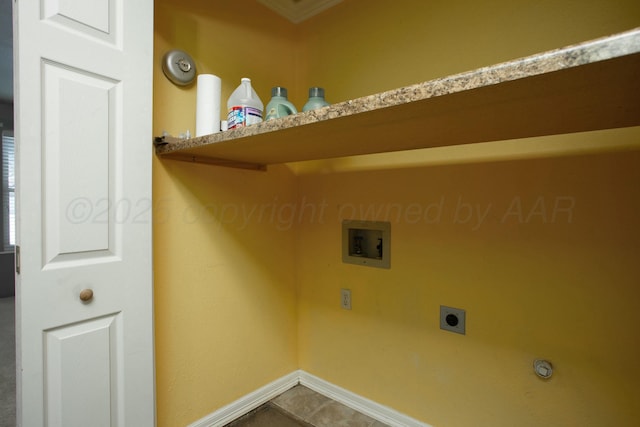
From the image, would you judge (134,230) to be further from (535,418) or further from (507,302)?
(535,418)

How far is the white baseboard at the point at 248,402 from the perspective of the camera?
1.39 meters

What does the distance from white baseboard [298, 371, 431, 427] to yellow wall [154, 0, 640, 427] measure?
0.04 metres

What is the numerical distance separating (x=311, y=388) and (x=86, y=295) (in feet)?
4.03

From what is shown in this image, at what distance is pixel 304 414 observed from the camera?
4.87ft

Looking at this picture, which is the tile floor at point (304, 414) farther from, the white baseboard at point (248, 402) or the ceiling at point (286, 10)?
the ceiling at point (286, 10)

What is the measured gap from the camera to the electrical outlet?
1549 mm

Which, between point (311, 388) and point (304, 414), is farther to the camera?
point (311, 388)

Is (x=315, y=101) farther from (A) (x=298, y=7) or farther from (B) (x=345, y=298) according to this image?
(B) (x=345, y=298)

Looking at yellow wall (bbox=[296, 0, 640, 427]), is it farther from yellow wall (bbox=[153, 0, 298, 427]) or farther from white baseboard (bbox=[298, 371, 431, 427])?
yellow wall (bbox=[153, 0, 298, 427])

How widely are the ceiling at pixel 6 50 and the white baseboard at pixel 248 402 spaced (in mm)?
2609

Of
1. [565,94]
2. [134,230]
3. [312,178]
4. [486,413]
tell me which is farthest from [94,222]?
[486,413]

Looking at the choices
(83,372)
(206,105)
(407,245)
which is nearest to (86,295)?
(83,372)

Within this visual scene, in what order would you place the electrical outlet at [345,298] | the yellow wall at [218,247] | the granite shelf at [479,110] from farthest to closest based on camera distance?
the electrical outlet at [345,298], the yellow wall at [218,247], the granite shelf at [479,110]

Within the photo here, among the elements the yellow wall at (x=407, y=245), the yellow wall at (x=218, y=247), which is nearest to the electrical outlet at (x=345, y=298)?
the yellow wall at (x=407, y=245)
